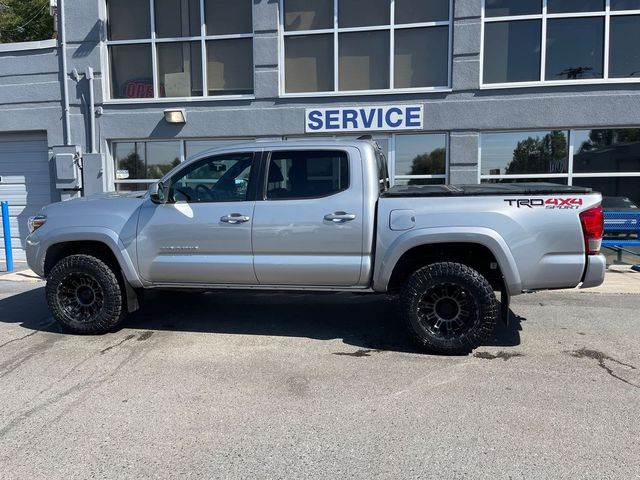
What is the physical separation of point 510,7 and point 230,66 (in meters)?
5.53

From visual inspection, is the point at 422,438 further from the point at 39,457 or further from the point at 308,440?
the point at 39,457

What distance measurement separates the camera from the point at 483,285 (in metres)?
4.61

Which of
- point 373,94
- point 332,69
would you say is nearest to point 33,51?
point 332,69

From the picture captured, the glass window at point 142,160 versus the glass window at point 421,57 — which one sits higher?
A: the glass window at point 421,57

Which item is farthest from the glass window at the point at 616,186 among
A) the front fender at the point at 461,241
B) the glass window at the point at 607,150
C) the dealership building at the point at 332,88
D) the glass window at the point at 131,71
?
the glass window at the point at 131,71

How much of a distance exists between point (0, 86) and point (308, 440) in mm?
11196

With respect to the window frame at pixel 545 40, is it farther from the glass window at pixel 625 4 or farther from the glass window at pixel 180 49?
the glass window at pixel 180 49

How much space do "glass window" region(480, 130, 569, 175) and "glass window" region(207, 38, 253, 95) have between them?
15.9ft

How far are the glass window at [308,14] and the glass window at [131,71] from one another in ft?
10.0

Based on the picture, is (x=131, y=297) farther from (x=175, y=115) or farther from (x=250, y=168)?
(x=175, y=115)

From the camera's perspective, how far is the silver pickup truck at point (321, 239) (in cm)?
454

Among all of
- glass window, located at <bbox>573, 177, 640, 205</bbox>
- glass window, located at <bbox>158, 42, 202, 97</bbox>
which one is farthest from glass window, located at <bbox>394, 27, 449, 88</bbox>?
glass window, located at <bbox>158, 42, 202, 97</bbox>

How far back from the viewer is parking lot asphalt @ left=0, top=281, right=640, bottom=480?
3062 mm

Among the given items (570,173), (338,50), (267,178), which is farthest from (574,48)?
(267,178)
